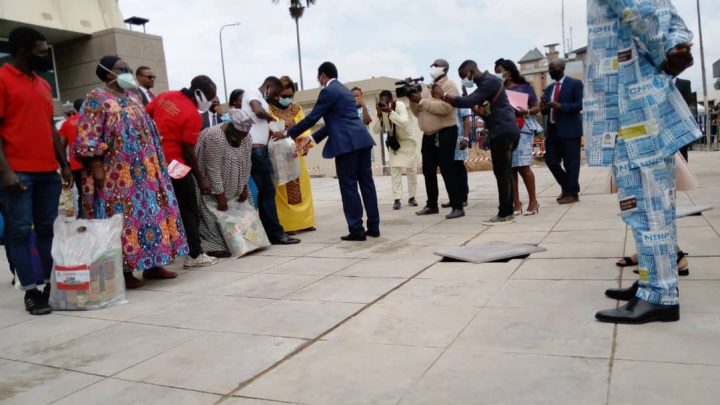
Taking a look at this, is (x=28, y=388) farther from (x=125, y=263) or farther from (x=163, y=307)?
(x=125, y=263)

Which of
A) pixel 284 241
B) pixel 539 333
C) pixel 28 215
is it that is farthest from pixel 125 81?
pixel 539 333

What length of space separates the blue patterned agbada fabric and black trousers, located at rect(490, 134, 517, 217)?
10.4ft

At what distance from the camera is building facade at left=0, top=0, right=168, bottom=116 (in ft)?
42.9

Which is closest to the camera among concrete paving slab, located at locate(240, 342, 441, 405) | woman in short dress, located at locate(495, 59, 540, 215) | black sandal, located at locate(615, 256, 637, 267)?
concrete paving slab, located at locate(240, 342, 441, 405)

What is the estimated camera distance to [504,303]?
10.4ft

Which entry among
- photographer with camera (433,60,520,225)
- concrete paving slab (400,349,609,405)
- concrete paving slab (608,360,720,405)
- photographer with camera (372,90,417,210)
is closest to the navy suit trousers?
photographer with camera (433,60,520,225)

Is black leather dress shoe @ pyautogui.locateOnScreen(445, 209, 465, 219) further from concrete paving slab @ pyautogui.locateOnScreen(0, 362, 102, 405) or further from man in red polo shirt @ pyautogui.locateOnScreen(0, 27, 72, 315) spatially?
concrete paving slab @ pyautogui.locateOnScreen(0, 362, 102, 405)

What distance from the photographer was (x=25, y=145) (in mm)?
3812

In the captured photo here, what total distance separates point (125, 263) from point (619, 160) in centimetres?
336

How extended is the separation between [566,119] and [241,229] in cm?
433

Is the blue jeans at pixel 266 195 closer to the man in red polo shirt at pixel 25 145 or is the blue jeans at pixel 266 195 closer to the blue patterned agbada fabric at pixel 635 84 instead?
the man in red polo shirt at pixel 25 145

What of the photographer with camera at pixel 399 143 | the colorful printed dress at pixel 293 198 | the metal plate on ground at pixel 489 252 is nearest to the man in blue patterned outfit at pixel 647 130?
the metal plate on ground at pixel 489 252

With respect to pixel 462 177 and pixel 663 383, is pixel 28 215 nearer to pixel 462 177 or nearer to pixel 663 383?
pixel 663 383

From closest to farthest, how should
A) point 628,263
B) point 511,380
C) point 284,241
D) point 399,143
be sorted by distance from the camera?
1. point 511,380
2. point 628,263
3. point 284,241
4. point 399,143
